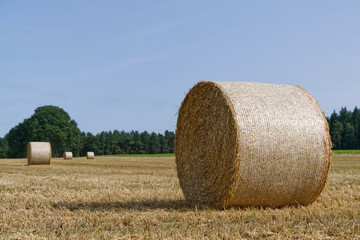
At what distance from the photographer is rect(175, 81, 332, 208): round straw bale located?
19.4ft

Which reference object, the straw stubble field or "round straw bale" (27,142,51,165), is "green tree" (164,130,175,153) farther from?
the straw stubble field

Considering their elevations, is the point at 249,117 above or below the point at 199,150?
above

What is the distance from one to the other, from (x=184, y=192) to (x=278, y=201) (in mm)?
1904

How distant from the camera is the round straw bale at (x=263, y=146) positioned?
5.90 metres

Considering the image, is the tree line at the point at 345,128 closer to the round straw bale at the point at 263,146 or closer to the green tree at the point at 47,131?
the green tree at the point at 47,131

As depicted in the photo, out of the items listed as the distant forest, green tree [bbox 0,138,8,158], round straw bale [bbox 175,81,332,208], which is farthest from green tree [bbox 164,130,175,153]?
round straw bale [bbox 175,81,332,208]

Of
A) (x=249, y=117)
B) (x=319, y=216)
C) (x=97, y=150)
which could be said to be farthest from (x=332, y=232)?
(x=97, y=150)

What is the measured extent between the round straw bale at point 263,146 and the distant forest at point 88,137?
35609mm

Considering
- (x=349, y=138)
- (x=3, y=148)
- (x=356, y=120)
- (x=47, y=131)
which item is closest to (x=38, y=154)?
(x=47, y=131)

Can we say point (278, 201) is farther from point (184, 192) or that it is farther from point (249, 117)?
point (184, 192)

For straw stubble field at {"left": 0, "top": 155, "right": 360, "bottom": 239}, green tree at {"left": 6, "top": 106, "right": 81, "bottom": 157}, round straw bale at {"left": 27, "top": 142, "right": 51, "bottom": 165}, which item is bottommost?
straw stubble field at {"left": 0, "top": 155, "right": 360, "bottom": 239}

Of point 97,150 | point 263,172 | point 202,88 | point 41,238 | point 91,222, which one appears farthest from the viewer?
point 97,150

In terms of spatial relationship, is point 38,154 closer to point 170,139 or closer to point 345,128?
point 345,128

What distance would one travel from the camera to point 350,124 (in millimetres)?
69562
